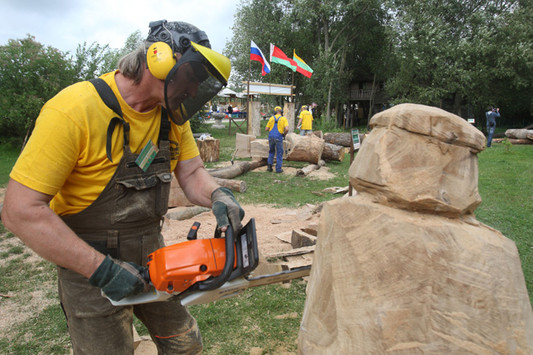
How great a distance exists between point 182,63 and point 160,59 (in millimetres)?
88

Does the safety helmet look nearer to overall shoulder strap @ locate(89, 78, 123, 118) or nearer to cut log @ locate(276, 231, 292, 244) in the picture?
overall shoulder strap @ locate(89, 78, 123, 118)

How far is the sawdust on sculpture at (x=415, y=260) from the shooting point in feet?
3.43

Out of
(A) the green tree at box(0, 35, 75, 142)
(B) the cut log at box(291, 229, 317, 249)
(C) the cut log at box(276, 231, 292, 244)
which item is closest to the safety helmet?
(B) the cut log at box(291, 229, 317, 249)

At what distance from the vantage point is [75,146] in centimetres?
129

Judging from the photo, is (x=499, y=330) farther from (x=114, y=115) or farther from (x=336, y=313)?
(x=114, y=115)

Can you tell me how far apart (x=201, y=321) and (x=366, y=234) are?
208cm

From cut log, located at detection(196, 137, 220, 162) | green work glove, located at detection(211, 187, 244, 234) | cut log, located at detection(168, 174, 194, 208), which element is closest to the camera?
green work glove, located at detection(211, 187, 244, 234)

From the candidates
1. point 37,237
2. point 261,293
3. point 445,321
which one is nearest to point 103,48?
point 261,293

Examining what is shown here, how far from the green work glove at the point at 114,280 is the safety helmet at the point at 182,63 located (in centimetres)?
68

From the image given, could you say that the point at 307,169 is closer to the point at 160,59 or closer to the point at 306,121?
the point at 306,121

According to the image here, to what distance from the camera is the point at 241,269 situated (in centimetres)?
145

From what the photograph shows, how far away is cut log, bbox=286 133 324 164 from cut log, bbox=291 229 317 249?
17.8ft

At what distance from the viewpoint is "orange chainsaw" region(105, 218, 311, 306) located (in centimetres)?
134

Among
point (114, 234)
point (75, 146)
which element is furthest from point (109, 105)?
point (114, 234)
